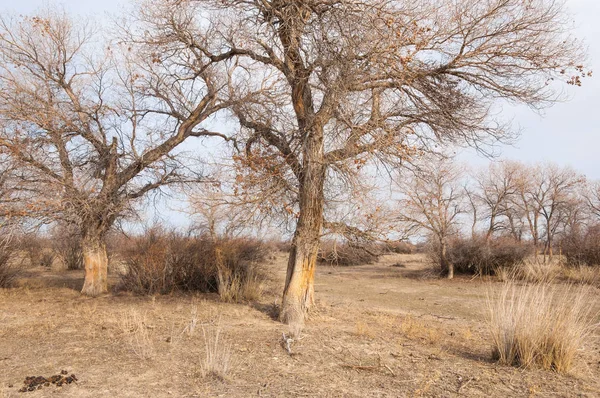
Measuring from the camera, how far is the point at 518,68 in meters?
8.34

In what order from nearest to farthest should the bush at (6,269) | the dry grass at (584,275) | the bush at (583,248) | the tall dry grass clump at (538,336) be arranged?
1. the tall dry grass clump at (538,336)
2. the bush at (6,269)
3. the dry grass at (584,275)
4. the bush at (583,248)

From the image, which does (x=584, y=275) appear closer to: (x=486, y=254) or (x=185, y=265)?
(x=486, y=254)

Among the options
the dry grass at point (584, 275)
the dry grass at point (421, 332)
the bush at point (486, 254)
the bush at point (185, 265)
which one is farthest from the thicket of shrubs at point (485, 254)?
the dry grass at point (421, 332)

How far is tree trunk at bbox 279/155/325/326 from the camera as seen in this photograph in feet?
27.7

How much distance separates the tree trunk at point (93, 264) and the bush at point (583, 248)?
17.0 m

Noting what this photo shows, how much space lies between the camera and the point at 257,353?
622 cm

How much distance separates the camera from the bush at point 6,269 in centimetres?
1313

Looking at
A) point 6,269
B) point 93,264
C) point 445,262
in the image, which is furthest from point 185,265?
point 445,262

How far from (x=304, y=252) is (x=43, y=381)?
4801 mm

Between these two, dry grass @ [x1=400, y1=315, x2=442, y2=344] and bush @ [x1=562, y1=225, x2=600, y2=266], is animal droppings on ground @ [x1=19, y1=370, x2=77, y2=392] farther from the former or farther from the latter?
bush @ [x1=562, y1=225, x2=600, y2=266]

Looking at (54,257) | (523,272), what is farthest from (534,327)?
(54,257)

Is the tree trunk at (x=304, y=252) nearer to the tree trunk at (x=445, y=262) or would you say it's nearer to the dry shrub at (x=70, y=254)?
the tree trunk at (x=445, y=262)

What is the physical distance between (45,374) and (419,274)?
18215mm

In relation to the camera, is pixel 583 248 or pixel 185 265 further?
pixel 583 248
